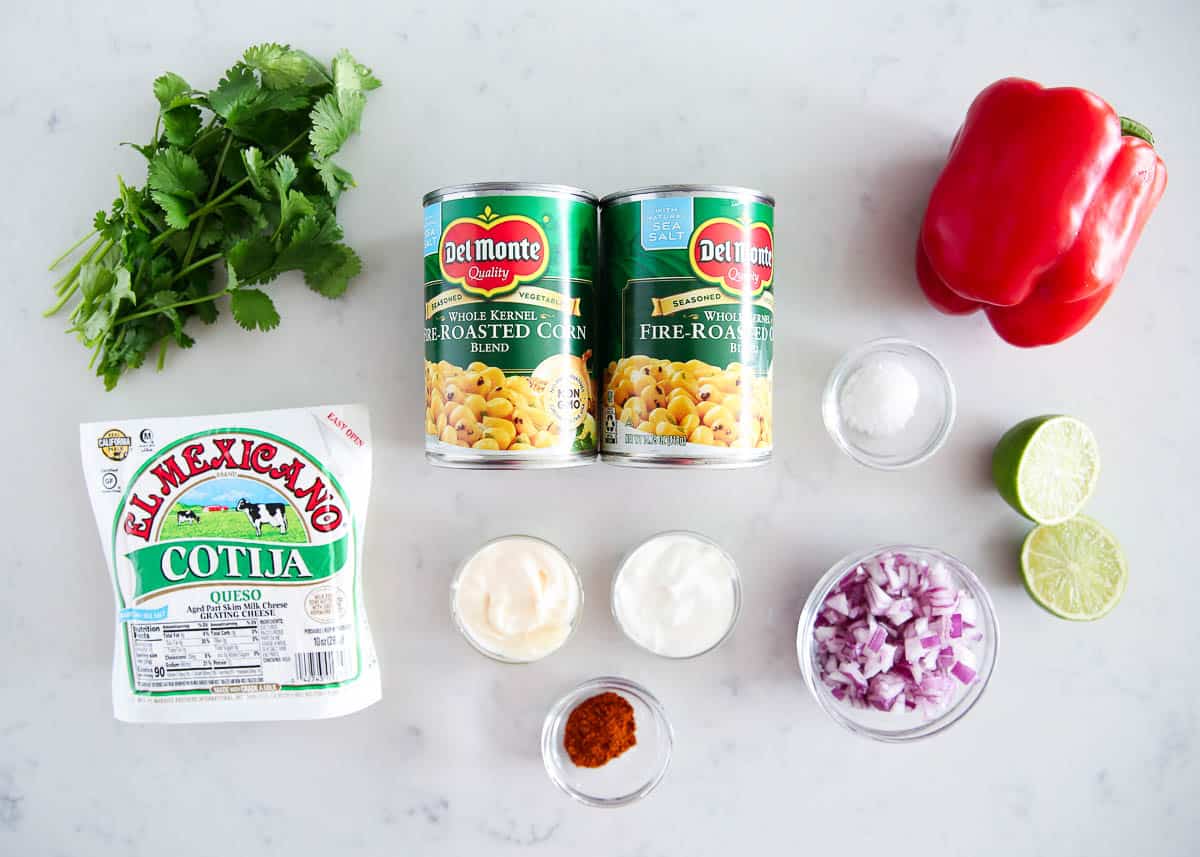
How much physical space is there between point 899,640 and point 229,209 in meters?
1.18

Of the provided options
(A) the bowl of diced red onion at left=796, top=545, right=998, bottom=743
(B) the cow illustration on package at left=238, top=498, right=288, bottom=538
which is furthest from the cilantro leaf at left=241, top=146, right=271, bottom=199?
(A) the bowl of diced red onion at left=796, top=545, right=998, bottom=743

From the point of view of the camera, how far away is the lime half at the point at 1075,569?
1162 mm

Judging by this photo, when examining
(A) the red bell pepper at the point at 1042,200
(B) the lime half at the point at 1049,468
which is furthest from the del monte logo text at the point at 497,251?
(B) the lime half at the point at 1049,468

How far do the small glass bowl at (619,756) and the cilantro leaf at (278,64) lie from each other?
0.99m

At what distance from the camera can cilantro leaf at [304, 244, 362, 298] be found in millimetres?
1176

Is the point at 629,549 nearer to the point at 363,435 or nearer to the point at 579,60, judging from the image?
the point at 363,435

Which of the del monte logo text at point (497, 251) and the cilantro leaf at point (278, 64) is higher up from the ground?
the cilantro leaf at point (278, 64)

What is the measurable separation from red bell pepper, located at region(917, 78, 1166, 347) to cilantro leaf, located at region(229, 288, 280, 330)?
3.20 ft

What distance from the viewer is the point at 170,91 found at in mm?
1154

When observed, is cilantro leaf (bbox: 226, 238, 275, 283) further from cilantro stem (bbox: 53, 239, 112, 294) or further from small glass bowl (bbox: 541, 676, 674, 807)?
small glass bowl (bbox: 541, 676, 674, 807)

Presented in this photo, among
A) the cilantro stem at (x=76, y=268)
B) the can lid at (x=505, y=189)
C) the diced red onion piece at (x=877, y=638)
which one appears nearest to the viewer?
the can lid at (x=505, y=189)

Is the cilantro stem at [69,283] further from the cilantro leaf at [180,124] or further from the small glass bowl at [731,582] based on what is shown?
the small glass bowl at [731,582]

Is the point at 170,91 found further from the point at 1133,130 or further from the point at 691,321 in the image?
the point at 1133,130

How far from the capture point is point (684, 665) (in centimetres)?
123
